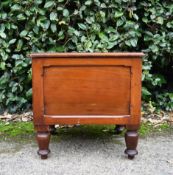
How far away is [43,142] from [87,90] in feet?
1.69

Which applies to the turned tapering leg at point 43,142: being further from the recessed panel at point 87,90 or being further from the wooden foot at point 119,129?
the wooden foot at point 119,129

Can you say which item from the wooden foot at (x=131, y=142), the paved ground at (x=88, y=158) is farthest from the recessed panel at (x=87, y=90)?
the paved ground at (x=88, y=158)

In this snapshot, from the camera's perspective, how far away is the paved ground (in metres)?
2.78

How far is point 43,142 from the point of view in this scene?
2930 mm

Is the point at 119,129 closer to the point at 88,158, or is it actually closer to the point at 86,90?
the point at 88,158

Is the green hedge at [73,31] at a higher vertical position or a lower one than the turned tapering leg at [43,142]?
higher

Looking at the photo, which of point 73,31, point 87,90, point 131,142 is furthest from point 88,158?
point 73,31

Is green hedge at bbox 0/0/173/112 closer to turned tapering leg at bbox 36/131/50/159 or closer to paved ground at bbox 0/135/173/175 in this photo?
paved ground at bbox 0/135/173/175

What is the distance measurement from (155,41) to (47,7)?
1107 mm

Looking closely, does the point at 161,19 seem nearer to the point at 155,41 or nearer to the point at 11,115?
the point at 155,41

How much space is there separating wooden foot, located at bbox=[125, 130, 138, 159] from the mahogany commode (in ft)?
0.12

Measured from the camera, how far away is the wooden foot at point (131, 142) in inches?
115

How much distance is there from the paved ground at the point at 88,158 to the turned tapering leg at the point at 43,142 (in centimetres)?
5

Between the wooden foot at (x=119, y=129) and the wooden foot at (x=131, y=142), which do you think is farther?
the wooden foot at (x=119, y=129)
